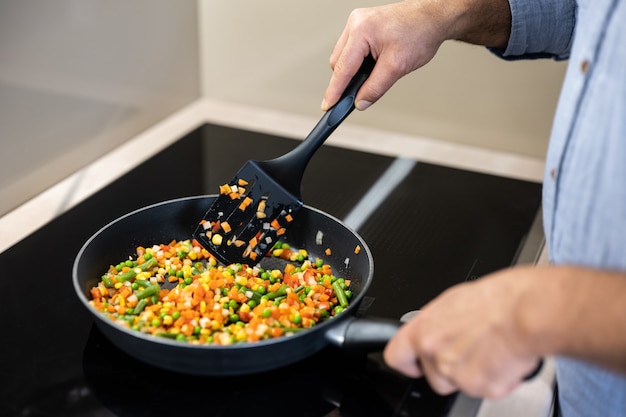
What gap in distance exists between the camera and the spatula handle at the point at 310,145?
111 centimetres

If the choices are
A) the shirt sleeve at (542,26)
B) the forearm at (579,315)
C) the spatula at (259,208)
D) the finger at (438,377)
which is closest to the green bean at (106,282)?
the spatula at (259,208)

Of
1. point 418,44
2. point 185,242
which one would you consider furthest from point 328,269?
point 418,44

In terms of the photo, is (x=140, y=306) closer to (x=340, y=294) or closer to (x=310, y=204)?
(x=340, y=294)

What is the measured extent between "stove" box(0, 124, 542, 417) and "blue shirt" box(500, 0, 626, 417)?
0.50ft

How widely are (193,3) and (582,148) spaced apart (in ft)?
3.55

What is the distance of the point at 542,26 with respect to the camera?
121 cm

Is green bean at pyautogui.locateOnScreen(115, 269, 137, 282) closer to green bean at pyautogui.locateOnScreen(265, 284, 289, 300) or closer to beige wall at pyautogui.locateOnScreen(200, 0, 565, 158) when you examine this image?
green bean at pyautogui.locateOnScreen(265, 284, 289, 300)

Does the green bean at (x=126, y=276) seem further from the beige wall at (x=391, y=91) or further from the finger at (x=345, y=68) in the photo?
the beige wall at (x=391, y=91)

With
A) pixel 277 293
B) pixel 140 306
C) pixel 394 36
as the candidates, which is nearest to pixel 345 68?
pixel 394 36

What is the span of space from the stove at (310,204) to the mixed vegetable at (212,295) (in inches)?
1.9

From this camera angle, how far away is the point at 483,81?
1.57 metres

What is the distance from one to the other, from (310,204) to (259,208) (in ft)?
0.87

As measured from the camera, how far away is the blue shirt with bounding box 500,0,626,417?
32.7 inches

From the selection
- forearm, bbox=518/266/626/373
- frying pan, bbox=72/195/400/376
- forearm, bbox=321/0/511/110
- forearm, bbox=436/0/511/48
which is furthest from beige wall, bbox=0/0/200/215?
forearm, bbox=518/266/626/373
